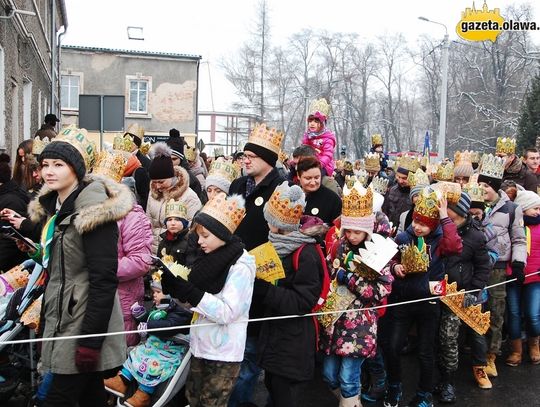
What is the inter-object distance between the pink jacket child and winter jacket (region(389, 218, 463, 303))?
186 centimetres

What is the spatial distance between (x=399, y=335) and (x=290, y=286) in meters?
1.55

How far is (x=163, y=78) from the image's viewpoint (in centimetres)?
3700

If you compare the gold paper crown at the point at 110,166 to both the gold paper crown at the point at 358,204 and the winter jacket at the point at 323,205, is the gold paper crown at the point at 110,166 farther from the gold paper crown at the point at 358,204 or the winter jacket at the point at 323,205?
the gold paper crown at the point at 358,204

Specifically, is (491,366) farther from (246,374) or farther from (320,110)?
(320,110)

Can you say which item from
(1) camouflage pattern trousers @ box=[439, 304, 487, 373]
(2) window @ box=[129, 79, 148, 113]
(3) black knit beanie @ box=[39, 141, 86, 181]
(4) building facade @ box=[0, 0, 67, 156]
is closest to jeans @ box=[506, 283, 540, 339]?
(1) camouflage pattern trousers @ box=[439, 304, 487, 373]

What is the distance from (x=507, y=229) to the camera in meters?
6.48

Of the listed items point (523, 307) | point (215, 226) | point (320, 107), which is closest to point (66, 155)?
point (215, 226)

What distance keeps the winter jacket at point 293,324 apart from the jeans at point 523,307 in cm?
340

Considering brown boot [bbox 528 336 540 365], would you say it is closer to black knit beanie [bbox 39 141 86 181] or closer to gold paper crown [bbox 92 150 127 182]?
gold paper crown [bbox 92 150 127 182]

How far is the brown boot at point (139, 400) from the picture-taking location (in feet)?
14.4

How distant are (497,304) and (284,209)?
3490 millimetres

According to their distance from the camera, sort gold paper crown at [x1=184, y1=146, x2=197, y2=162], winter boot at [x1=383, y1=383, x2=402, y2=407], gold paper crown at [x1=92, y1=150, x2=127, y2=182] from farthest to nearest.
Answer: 1. gold paper crown at [x1=184, y1=146, x2=197, y2=162]
2. gold paper crown at [x1=92, y1=150, x2=127, y2=182]
3. winter boot at [x1=383, y1=383, x2=402, y2=407]

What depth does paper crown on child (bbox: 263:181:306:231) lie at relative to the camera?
167 inches

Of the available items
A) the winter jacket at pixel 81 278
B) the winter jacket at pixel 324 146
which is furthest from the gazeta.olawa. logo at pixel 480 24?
the winter jacket at pixel 81 278
